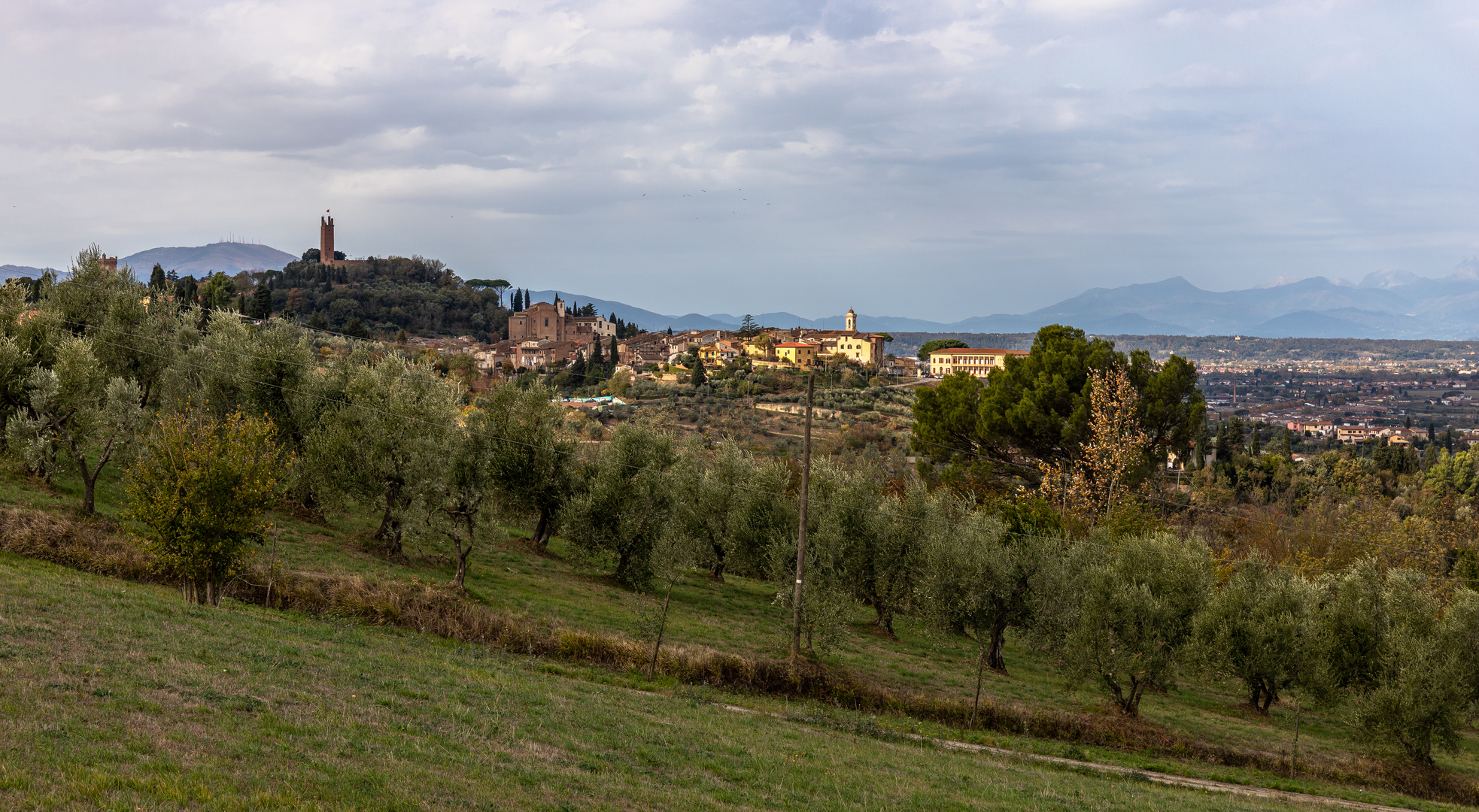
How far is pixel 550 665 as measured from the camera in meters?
21.1

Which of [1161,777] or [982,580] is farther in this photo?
[982,580]

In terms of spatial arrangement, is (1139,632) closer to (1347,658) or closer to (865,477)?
(1347,658)

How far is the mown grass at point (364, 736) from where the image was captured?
8906 millimetres

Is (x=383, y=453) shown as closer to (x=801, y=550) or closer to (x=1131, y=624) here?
(x=801, y=550)

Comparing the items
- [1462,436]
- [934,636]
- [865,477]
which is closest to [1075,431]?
[865,477]

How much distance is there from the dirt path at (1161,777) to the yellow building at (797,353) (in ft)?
409

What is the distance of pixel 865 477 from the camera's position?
45.5 m

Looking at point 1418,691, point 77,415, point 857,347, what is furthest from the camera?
point 857,347

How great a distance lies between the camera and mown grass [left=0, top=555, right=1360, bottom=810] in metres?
8.91

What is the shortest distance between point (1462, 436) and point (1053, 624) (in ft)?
430

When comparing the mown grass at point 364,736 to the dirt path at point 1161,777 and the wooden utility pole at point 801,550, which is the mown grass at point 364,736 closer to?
the dirt path at point 1161,777

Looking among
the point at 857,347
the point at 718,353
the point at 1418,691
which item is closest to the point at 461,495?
the point at 1418,691

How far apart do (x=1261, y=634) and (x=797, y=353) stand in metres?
119

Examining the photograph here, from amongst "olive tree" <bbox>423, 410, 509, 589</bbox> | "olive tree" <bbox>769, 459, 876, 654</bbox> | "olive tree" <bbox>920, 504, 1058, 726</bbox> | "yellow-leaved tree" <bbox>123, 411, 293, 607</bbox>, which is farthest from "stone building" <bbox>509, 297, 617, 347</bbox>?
"yellow-leaved tree" <bbox>123, 411, 293, 607</bbox>
